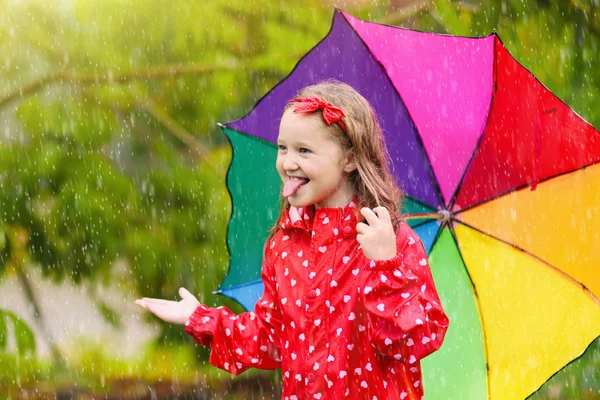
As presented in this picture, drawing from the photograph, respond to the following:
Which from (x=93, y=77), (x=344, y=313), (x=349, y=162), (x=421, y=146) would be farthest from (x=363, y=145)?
(x=93, y=77)

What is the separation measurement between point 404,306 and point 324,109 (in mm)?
527

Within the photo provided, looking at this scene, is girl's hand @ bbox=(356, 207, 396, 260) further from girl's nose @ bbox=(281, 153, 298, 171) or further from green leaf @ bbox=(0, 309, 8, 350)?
green leaf @ bbox=(0, 309, 8, 350)

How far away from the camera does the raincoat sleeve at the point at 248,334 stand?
2283 mm

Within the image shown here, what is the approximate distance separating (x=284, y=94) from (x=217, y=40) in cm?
198

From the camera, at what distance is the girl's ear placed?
7.19 ft

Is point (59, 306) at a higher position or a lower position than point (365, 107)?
higher

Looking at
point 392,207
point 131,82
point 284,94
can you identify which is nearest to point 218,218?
point 131,82

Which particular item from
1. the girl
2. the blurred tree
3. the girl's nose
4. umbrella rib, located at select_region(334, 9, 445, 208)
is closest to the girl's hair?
the girl

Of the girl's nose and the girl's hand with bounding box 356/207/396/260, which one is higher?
the girl's nose

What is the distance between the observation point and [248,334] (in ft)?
7.54

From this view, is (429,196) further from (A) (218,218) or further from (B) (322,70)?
(A) (218,218)

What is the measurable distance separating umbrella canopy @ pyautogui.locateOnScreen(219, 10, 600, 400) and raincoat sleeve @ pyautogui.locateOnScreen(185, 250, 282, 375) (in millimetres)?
461

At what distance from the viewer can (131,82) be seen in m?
4.84

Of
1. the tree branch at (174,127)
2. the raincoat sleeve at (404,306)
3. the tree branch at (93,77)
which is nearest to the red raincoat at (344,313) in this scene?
the raincoat sleeve at (404,306)
